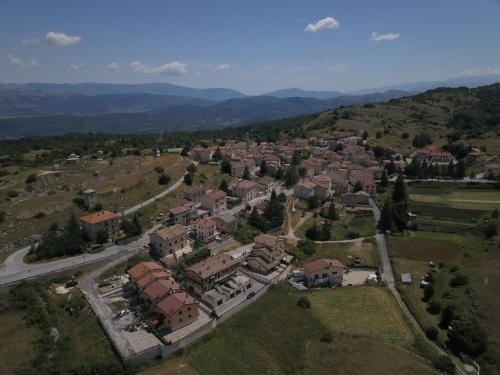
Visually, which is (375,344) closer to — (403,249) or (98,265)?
(403,249)

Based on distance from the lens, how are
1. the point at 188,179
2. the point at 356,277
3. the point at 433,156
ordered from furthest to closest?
the point at 433,156 → the point at 188,179 → the point at 356,277

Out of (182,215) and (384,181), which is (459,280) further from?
(384,181)

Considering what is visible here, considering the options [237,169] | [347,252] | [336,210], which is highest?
[237,169]

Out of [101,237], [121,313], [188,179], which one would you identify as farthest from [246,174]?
[121,313]

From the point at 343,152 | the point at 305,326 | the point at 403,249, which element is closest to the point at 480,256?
the point at 403,249

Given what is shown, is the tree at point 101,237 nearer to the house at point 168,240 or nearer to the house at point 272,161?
the house at point 168,240
